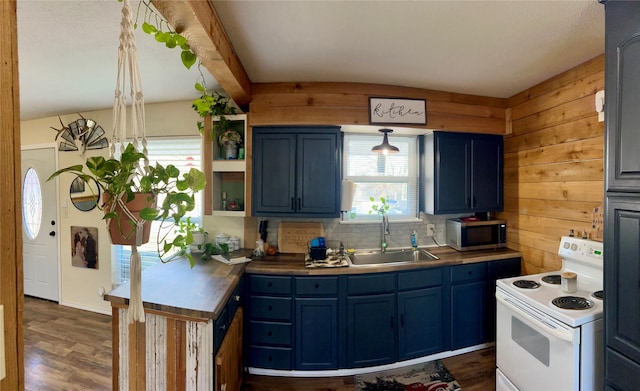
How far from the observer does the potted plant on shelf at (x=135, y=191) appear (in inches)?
30.1

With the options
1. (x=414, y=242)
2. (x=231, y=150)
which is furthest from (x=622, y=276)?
(x=231, y=150)

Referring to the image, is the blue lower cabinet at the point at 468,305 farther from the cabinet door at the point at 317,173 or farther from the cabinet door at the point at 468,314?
the cabinet door at the point at 317,173

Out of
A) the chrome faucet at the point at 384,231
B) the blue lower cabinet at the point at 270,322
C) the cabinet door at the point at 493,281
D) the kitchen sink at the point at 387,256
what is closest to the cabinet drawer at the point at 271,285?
the blue lower cabinet at the point at 270,322

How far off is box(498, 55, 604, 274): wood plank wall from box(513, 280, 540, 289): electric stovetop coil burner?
522 mm

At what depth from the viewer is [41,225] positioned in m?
3.41

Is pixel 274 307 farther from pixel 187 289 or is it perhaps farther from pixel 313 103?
pixel 313 103

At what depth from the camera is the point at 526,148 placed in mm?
2492

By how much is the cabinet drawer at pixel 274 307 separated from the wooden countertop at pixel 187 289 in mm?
310

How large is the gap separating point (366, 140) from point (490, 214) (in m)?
1.58

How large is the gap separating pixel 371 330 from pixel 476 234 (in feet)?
4.65

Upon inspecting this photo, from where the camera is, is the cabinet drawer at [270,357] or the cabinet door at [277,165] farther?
the cabinet door at [277,165]

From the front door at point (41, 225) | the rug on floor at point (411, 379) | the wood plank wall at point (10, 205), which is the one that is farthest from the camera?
the front door at point (41, 225)

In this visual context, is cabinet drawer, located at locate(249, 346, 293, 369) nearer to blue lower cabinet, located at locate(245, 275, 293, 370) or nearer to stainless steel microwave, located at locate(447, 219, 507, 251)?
blue lower cabinet, located at locate(245, 275, 293, 370)

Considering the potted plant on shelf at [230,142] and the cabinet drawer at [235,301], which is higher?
the potted plant on shelf at [230,142]
